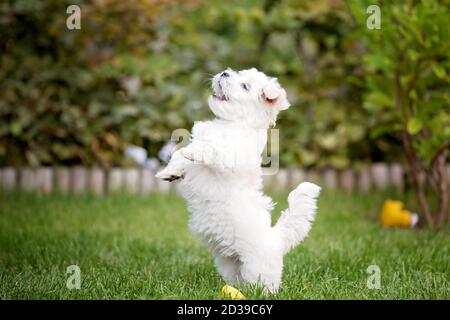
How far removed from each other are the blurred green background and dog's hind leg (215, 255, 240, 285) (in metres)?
2.97

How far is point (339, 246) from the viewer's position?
3.98m

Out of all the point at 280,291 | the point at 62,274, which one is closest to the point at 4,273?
the point at 62,274

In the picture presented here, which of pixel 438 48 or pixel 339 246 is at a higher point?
pixel 438 48

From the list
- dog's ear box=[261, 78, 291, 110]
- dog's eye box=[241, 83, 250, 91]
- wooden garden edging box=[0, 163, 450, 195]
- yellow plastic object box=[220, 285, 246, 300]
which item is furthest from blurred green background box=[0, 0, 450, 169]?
yellow plastic object box=[220, 285, 246, 300]

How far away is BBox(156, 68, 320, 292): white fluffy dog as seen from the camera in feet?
9.18

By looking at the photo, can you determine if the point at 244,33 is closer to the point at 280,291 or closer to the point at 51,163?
the point at 51,163

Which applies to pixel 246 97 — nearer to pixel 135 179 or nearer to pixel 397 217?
pixel 397 217

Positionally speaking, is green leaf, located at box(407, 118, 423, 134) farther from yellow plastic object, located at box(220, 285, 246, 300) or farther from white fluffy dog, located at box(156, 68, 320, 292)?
yellow plastic object, located at box(220, 285, 246, 300)

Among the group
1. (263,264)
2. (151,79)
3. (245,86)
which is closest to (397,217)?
(263,264)

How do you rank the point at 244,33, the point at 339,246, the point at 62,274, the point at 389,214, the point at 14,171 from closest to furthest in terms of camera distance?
the point at 62,274 < the point at 339,246 < the point at 389,214 < the point at 14,171 < the point at 244,33
